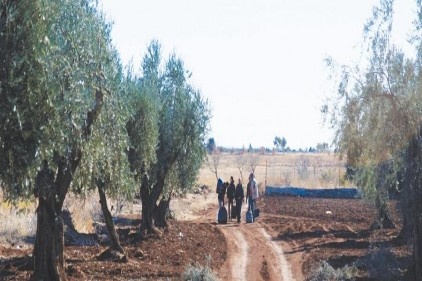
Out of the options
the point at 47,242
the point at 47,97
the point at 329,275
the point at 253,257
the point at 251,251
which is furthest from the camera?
the point at 251,251

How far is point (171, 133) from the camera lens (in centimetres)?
2711

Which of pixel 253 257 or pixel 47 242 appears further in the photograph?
pixel 253 257

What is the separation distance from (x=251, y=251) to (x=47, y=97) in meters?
14.1

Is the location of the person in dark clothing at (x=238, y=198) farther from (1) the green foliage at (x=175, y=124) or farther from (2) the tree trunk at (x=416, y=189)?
(2) the tree trunk at (x=416, y=189)

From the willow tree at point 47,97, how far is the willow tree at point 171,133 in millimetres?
10316

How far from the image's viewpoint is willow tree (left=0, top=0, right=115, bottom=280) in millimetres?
9930

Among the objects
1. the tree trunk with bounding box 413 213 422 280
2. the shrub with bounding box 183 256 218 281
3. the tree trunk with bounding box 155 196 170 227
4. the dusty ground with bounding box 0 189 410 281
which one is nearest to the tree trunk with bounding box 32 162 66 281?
the dusty ground with bounding box 0 189 410 281

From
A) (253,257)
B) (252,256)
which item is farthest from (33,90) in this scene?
(252,256)

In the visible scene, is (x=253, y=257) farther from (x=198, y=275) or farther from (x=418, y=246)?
(x=418, y=246)

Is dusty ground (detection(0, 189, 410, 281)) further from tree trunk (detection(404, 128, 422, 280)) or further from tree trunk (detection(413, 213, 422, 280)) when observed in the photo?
tree trunk (detection(404, 128, 422, 280))

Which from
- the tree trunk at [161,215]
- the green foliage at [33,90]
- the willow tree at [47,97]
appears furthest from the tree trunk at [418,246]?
the tree trunk at [161,215]

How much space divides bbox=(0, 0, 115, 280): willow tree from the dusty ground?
272 cm

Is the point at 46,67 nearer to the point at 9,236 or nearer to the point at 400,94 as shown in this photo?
the point at 400,94

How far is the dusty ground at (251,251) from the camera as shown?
A: 682 inches
